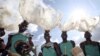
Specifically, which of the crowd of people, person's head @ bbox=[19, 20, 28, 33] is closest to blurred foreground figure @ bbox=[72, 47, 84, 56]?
the crowd of people

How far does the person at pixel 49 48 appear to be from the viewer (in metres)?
4.01

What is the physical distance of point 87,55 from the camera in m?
4.00

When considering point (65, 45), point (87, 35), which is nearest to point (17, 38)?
point (65, 45)

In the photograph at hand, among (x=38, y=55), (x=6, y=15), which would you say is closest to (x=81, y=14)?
(x=38, y=55)

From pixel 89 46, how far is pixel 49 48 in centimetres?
63

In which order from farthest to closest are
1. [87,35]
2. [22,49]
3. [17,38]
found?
1. [87,35]
2. [17,38]
3. [22,49]

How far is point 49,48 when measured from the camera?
4027 millimetres

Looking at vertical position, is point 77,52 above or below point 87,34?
below

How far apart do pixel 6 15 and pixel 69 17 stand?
0.99 meters

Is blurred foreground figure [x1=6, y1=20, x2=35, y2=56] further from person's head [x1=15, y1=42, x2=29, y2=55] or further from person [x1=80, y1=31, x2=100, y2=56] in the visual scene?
person [x1=80, y1=31, x2=100, y2=56]

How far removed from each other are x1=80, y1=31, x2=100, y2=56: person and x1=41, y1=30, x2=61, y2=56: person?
1.29ft

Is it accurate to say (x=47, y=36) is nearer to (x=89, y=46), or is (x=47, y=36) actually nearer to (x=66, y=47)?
(x=66, y=47)

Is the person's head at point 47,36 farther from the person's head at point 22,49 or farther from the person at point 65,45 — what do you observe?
the person's head at point 22,49

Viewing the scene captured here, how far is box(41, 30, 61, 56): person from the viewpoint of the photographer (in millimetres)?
4012
